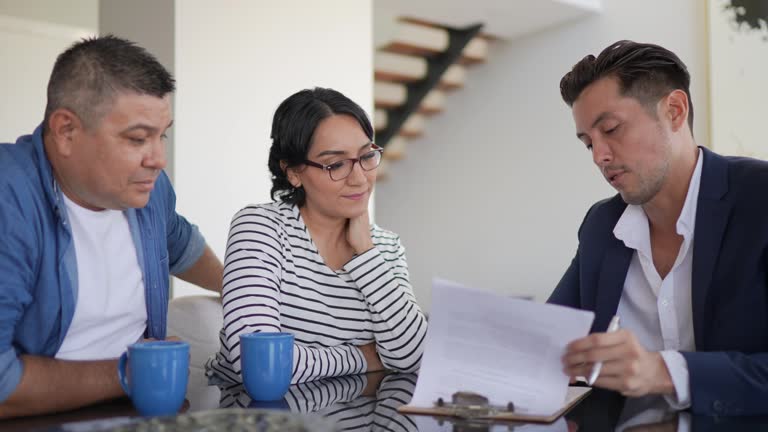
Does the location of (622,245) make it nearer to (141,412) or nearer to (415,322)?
(415,322)

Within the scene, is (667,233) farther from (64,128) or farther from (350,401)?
(64,128)

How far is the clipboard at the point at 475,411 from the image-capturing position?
1.02 meters

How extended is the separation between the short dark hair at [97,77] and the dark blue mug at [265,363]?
1.56 ft

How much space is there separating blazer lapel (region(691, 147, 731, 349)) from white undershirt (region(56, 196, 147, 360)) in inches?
41.4

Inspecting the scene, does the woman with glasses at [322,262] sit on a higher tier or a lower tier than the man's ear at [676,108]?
lower

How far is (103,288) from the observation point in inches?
53.4

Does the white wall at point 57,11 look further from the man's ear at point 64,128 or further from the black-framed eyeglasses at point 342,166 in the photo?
the man's ear at point 64,128

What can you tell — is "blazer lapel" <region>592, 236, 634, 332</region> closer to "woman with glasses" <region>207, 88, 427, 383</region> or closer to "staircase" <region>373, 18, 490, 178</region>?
"woman with glasses" <region>207, 88, 427, 383</region>

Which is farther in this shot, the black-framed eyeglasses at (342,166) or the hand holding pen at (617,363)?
the black-framed eyeglasses at (342,166)

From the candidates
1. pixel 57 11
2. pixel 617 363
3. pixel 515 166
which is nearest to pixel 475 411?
pixel 617 363

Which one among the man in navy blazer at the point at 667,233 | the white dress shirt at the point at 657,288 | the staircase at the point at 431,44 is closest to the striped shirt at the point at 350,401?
the man in navy blazer at the point at 667,233

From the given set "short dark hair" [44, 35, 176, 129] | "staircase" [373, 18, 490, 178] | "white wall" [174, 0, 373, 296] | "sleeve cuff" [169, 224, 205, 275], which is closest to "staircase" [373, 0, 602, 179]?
"staircase" [373, 18, 490, 178]

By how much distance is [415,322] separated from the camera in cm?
162

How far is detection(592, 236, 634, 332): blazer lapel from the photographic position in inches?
58.9
